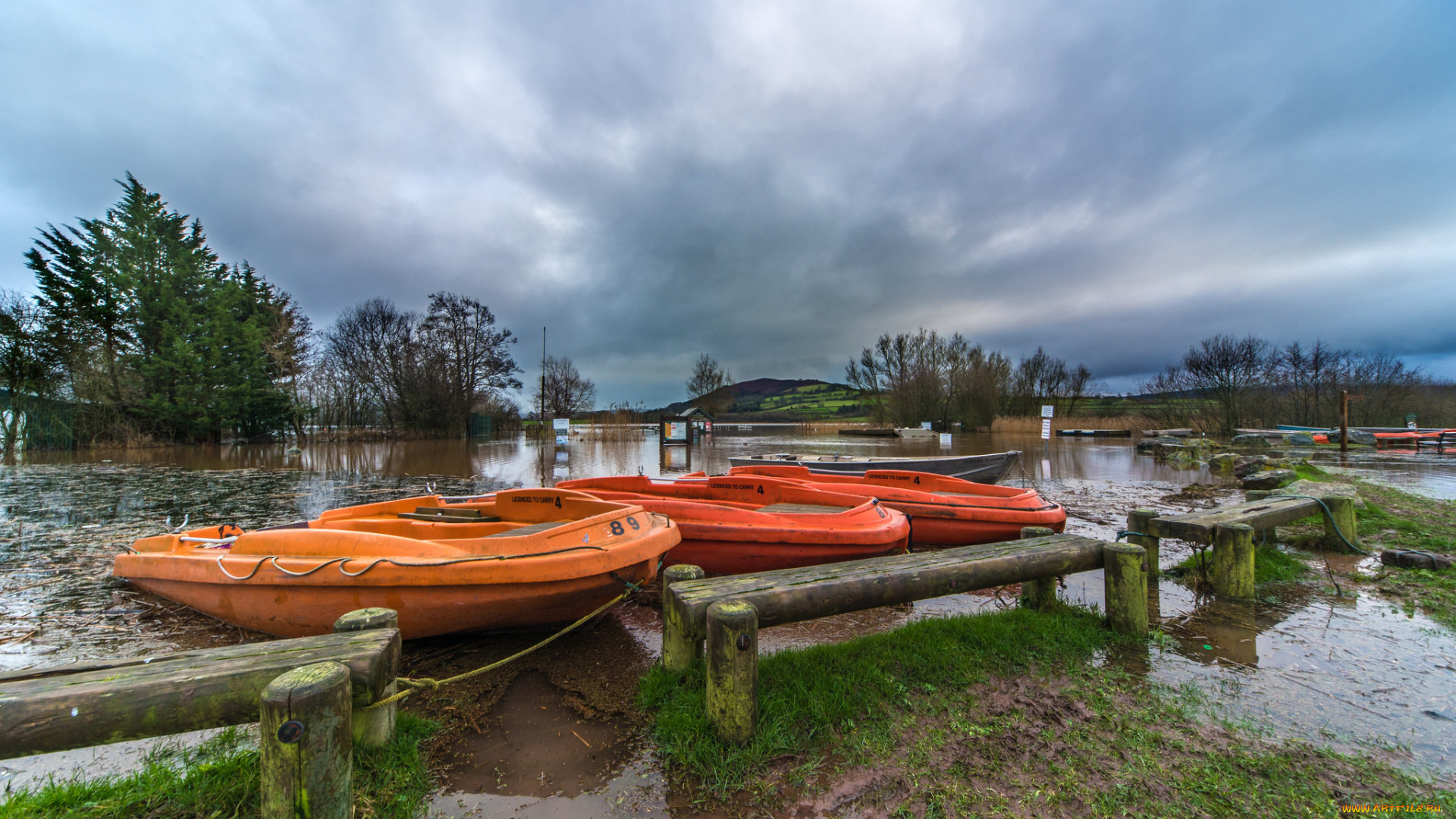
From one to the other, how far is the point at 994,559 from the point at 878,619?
1.35m

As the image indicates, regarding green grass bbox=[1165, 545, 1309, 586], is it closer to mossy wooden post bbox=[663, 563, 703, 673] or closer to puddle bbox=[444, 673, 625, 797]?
mossy wooden post bbox=[663, 563, 703, 673]

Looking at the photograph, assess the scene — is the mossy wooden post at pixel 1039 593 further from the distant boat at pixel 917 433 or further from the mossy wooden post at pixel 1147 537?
the distant boat at pixel 917 433

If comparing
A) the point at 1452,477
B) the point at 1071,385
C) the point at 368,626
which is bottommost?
the point at 1452,477

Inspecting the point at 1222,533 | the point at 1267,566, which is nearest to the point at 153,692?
the point at 1222,533

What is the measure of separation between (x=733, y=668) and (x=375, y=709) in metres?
1.52

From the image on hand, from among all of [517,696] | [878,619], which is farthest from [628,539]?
[878,619]

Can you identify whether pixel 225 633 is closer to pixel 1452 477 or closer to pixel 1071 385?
pixel 1452 477

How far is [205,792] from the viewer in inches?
75.6

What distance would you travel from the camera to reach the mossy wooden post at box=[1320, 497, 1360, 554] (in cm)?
517

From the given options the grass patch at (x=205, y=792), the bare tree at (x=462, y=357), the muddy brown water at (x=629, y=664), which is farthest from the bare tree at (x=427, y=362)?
the grass patch at (x=205, y=792)

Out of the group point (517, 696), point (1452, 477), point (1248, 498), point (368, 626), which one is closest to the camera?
point (368, 626)

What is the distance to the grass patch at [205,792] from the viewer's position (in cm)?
184

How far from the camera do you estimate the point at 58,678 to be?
1.72m

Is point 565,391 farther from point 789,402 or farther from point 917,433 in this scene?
point 789,402
